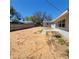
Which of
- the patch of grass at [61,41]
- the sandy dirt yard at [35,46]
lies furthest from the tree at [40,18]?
the patch of grass at [61,41]

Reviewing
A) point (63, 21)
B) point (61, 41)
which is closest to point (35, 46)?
point (61, 41)

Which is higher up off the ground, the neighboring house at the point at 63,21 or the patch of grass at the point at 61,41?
the neighboring house at the point at 63,21

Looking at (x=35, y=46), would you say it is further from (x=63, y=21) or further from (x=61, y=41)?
(x=63, y=21)

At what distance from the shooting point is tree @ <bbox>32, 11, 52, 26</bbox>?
191 cm

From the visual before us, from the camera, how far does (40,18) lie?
193 cm

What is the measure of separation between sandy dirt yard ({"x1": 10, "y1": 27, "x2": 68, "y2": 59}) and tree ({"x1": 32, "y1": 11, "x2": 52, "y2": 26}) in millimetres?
85

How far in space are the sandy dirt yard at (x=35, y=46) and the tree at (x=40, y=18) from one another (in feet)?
0.28

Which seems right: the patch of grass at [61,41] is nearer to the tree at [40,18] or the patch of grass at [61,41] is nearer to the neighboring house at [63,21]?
the neighboring house at [63,21]

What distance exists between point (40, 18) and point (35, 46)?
1.30ft

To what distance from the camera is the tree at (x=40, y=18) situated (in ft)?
6.28

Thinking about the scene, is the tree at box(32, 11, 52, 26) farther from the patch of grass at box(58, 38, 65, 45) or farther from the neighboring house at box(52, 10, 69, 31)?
the patch of grass at box(58, 38, 65, 45)

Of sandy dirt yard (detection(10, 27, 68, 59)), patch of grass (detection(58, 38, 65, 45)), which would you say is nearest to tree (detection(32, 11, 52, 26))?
sandy dirt yard (detection(10, 27, 68, 59))
